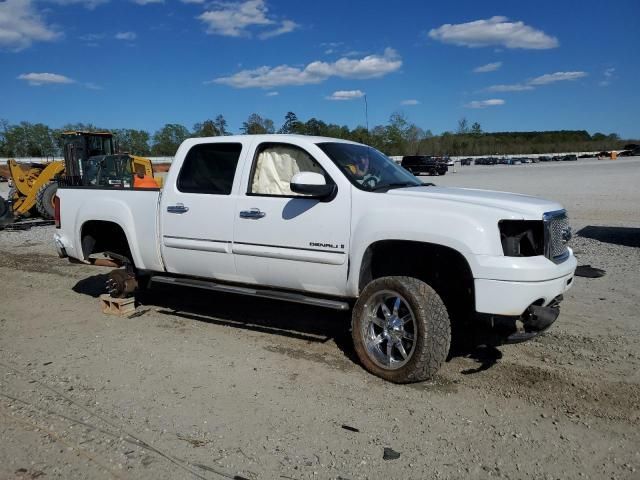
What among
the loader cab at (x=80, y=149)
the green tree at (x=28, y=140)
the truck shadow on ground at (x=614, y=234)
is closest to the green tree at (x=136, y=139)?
the green tree at (x=28, y=140)

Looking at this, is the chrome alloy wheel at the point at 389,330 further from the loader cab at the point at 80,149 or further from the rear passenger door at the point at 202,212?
the loader cab at the point at 80,149

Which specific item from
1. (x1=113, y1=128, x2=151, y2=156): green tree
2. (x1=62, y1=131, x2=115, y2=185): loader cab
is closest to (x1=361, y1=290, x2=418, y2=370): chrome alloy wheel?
(x1=62, y1=131, x2=115, y2=185): loader cab

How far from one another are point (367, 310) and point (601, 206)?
48.0 ft

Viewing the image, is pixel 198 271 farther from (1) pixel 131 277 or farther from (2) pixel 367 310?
(2) pixel 367 310

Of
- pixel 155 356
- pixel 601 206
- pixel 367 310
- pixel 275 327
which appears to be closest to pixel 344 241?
pixel 367 310

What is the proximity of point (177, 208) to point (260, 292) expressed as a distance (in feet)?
4.33

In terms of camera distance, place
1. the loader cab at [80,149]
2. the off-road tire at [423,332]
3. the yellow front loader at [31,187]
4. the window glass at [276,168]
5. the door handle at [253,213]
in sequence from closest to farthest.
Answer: the off-road tire at [423,332] → the door handle at [253,213] → the window glass at [276,168] → the yellow front loader at [31,187] → the loader cab at [80,149]

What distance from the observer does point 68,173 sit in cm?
1800

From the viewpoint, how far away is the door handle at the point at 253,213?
5.34m

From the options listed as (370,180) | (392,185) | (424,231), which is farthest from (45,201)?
(424,231)

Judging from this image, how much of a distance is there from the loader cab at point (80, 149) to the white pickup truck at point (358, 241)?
12638 millimetres

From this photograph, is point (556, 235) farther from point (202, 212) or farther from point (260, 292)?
point (202, 212)

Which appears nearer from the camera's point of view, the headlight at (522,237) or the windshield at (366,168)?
the headlight at (522,237)

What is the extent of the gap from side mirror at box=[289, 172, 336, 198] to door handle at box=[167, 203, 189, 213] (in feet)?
5.16
